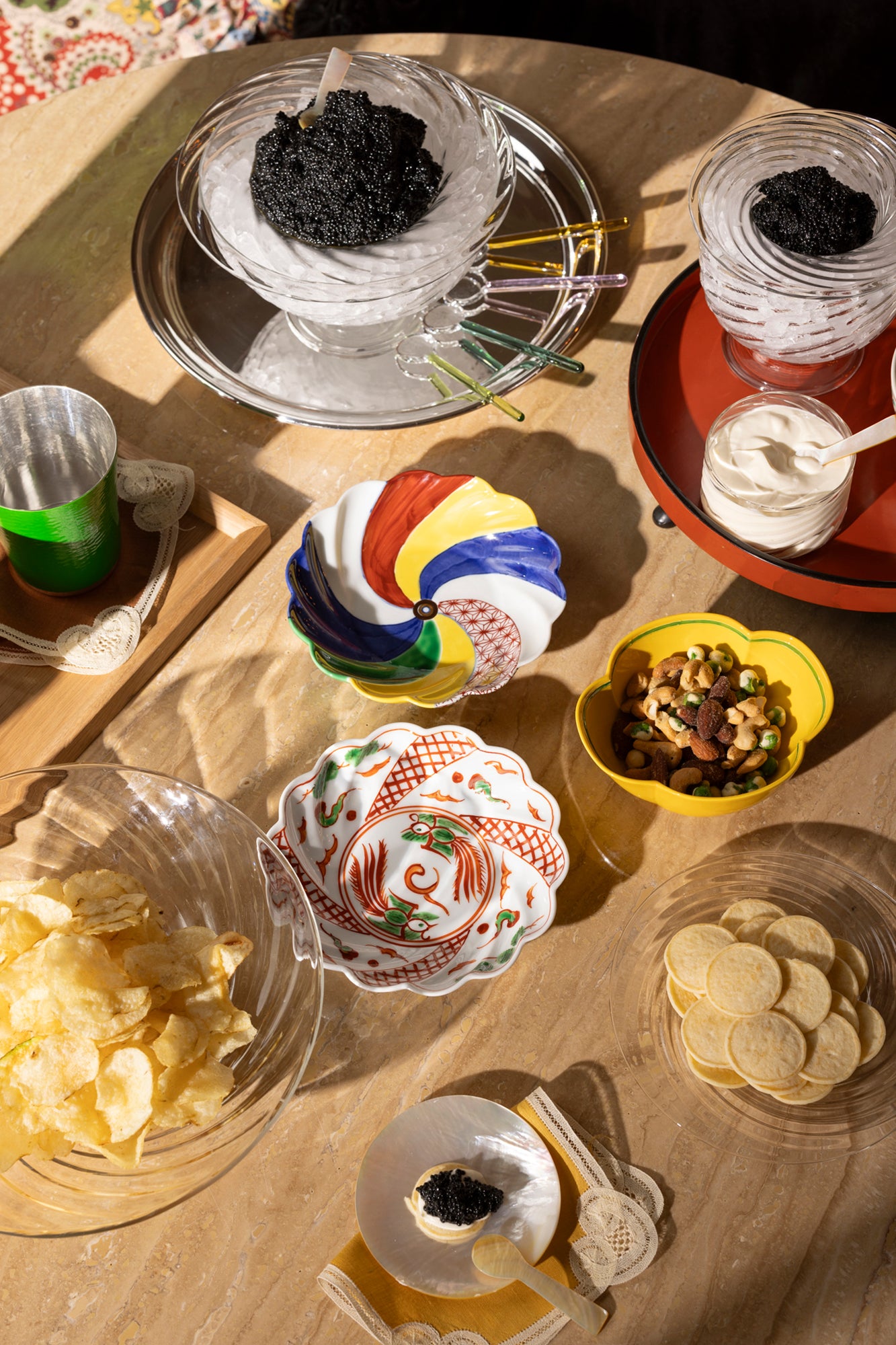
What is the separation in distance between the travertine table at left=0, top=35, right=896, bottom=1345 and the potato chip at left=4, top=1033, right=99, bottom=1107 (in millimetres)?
221

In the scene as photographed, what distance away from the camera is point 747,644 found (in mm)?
1046

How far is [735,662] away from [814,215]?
17.7 inches

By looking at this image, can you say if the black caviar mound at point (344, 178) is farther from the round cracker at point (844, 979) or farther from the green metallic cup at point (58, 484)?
the round cracker at point (844, 979)

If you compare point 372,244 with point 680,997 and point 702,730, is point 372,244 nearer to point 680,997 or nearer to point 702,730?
point 702,730

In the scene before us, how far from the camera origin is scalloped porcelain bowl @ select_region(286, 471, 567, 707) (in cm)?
109

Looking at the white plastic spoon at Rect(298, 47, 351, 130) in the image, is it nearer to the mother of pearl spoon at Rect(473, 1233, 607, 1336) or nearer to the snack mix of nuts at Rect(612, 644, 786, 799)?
the snack mix of nuts at Rect(612, 644, 786, 799)

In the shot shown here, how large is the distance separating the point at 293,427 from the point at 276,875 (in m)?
0.59

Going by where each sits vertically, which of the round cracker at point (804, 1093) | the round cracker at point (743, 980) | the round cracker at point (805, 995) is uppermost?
the round cracker at point (743, 980)

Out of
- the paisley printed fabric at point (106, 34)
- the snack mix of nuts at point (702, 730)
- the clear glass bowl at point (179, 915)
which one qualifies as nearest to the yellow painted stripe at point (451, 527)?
the snack mix of nuts at point (702, 730)

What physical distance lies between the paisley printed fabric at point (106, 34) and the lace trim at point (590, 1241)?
203cm

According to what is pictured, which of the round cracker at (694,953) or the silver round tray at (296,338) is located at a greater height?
the silver round tray at (296,338)

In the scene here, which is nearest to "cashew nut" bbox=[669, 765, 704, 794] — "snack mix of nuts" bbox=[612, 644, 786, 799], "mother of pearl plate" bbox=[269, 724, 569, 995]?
"snack mix of nuts" bbox=[612, 644, 786, 799]

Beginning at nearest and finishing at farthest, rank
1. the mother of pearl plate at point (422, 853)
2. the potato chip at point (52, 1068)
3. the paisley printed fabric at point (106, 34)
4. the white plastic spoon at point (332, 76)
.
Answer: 1. the potato chip at point (52, 1068)
2. the mother of pearl plate at point (422, 853)
3. the white plastic spoon at point (332, 76)
4. the paisley printed fabric at point (106, 34)

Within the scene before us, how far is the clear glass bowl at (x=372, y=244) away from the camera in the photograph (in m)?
1.11
